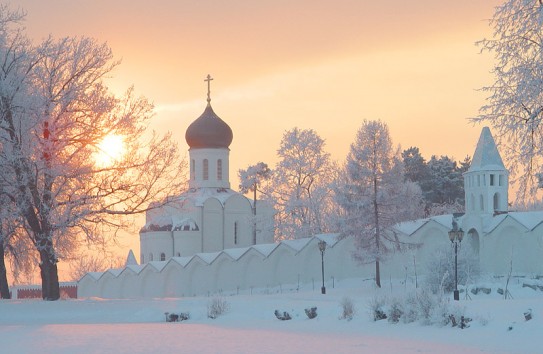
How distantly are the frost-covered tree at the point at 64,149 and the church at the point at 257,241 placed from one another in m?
1.60

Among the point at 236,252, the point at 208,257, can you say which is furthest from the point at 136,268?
the point at 236,252

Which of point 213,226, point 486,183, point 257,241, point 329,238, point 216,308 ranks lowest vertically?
point 216,308

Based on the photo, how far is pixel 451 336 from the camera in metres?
16.2

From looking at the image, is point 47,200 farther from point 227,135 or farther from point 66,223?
point 227,135

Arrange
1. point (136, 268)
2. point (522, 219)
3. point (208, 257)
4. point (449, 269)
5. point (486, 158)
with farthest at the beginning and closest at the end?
point (136, 268) < point (208, 257) < point (486, 158) < point (522, 219) < point (449, 269)

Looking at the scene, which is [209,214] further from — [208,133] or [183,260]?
[183,260]

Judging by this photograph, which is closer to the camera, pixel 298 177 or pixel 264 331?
pixel 264 331

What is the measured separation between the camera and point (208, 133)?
6044cm

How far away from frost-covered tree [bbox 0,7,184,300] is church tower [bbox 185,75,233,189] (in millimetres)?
33972

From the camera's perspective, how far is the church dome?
6044cm

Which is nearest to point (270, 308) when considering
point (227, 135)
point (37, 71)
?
point (37, 71)

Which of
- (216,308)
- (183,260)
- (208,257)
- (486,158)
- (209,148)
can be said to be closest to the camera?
(216,308)

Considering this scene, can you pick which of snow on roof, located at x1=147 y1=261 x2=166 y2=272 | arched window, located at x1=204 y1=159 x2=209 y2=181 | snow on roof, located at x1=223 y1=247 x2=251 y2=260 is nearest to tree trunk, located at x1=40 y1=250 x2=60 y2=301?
snow on roof, located at x1=223 y1=247 x2=251 y2=260

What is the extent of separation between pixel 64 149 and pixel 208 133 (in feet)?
115
